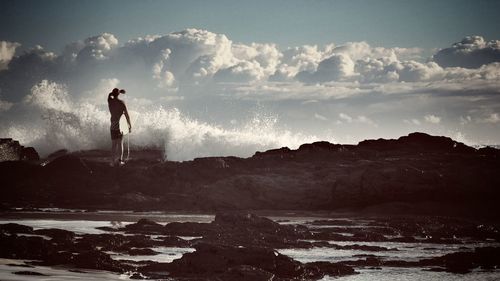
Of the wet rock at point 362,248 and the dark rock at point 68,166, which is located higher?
the dark rock at point 68,166

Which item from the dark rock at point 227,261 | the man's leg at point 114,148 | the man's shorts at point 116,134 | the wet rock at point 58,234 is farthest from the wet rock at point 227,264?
the man's leg at point 114,148

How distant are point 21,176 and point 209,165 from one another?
9.08 m

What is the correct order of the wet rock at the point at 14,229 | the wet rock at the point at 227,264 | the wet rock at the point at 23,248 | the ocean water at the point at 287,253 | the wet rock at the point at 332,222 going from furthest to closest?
the wet rock at the point at 332,222, the wet rock at the point at 14,229, the wet rock at the point at 23,248, the wet rock at the point at 227,264, the ocean water at the point at 287,253

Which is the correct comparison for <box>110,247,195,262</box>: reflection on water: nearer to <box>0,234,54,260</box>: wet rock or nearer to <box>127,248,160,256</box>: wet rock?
<box>127,248,160,256</box>: wet rock

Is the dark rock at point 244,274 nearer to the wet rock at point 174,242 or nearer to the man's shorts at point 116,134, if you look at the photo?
the wet rock at point 174,242

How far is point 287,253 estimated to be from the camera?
60.0 ft

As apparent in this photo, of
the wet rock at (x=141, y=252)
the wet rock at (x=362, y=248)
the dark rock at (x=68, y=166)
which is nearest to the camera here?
the wet rock at (x=141, y=252)

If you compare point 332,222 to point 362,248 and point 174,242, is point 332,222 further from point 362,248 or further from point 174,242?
point 174,242

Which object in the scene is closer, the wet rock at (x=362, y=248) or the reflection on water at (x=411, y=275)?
the reflection on water at (x=411, y=275)

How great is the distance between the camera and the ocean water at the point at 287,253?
1284cm

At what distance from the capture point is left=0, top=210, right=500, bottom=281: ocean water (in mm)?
12844

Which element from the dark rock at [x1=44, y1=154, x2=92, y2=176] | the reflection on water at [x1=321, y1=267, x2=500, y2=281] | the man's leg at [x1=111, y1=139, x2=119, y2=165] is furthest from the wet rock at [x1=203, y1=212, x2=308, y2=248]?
the dark rock at [x1=44, y1=154, x2=92, y2=176]

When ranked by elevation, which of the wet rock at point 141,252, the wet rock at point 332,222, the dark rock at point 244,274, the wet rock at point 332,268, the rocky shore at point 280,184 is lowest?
the wet rock at point 332,268

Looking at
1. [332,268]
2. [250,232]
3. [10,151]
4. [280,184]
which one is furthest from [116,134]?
[10,151]
